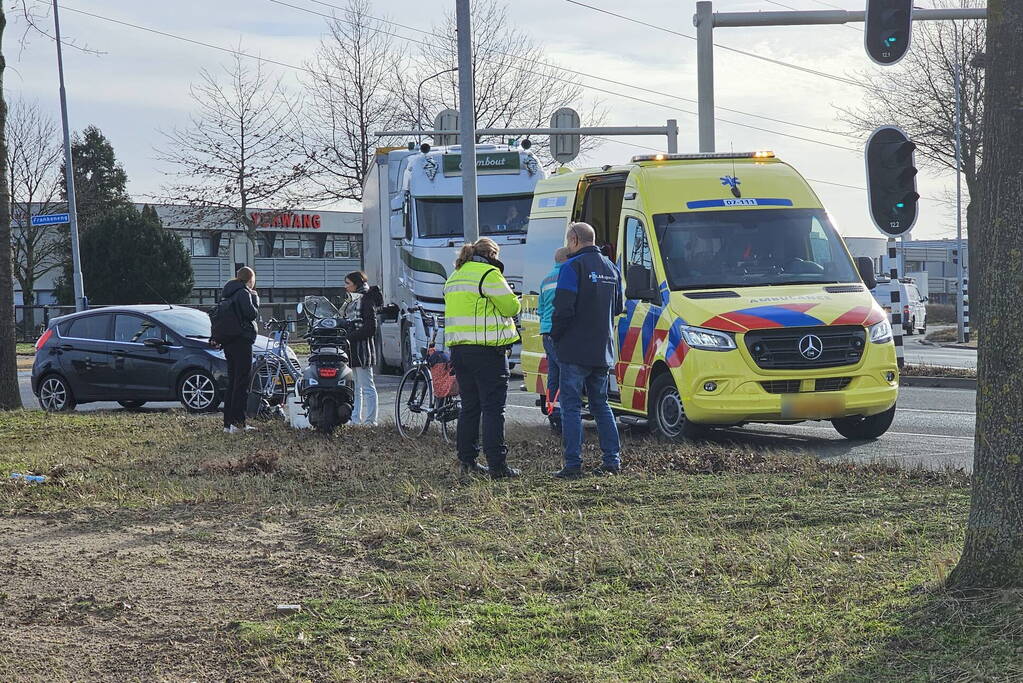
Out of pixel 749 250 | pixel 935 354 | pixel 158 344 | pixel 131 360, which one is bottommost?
pixel 935 354

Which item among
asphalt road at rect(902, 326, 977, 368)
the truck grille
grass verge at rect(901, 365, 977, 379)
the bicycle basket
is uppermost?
the truck grille

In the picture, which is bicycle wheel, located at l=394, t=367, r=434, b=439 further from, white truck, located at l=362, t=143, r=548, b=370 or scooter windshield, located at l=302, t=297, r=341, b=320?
white truck, located at l=362, t=143, r=548, b=370

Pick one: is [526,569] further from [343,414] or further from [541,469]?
[343,414]

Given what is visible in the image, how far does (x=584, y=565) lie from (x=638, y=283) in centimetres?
573

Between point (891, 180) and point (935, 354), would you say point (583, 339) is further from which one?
point (935, 354)

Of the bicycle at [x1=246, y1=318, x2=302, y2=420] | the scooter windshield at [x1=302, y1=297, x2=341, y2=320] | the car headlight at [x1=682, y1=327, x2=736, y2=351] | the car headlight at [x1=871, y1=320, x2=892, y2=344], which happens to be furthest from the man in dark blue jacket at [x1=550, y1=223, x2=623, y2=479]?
the bicycle at [x1=246, y1=318, x2=302, y2=420]

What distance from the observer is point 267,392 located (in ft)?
50.0

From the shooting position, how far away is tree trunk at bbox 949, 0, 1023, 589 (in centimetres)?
518

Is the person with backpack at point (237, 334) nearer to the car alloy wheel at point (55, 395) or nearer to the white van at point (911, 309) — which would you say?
the car alloy wheel at point (55, 395)

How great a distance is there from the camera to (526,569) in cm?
650

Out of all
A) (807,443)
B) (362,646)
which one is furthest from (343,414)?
(362,646)

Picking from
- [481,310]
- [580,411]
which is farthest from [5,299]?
[580,411]

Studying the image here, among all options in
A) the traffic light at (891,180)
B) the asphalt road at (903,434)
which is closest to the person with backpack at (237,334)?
the asphalt road at (903,434)

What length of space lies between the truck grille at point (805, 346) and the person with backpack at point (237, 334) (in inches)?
213
